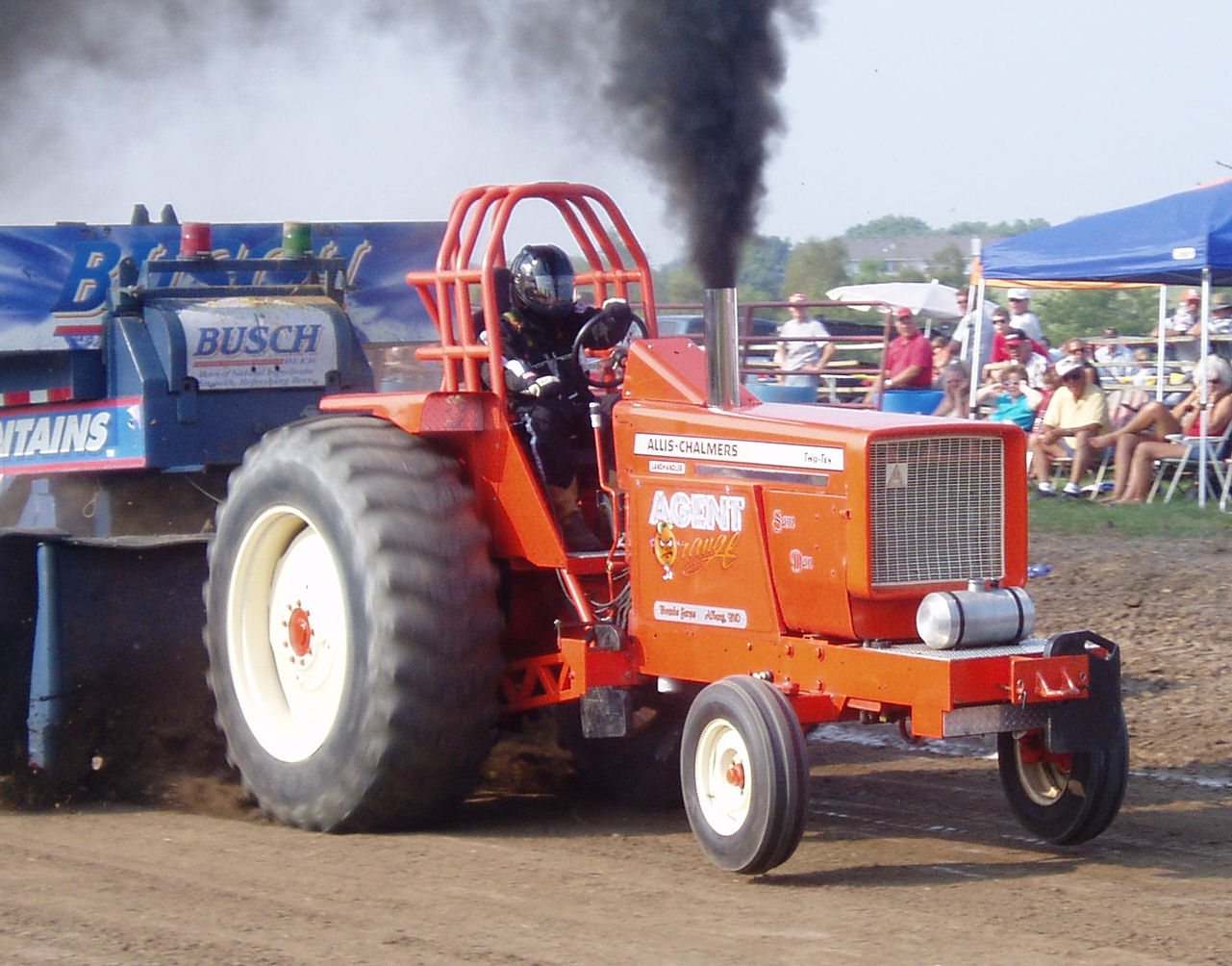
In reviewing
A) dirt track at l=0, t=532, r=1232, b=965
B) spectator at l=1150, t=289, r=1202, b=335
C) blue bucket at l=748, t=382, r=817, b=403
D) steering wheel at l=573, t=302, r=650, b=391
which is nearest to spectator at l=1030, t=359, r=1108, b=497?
blue bucket at l=748, t=382, r=817, b=403

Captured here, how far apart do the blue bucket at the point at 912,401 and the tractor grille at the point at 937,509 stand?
818 centimetres

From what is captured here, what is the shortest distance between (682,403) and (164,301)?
12.9 ft

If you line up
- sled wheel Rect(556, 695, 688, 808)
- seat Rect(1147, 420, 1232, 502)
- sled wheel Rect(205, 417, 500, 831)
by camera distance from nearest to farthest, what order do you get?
sled wheel Rect(205, 417, 500, 831) < sled wheel Rect(556, 695, 688, 808) < seat Rect(1147, 420, 1232, 502)

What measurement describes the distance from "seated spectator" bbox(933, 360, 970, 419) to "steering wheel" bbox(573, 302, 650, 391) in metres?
9.00

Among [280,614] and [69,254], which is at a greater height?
[69,254]

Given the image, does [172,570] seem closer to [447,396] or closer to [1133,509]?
[447,396]

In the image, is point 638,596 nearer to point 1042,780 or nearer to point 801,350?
point 1042,780

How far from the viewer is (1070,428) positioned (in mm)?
13383

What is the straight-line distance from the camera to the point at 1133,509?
484 inches

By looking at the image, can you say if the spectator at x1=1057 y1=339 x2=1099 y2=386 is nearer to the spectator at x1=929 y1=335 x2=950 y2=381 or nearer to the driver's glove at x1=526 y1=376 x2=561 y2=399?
the spectator at x1=929 y1=335 x2=950 y2=381

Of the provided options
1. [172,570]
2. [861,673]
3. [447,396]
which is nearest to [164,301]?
[172,570]

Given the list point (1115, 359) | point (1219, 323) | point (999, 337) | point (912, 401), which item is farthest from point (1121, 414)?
point (1115, 359)

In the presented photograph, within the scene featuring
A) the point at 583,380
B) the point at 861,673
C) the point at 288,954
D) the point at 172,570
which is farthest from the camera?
the point at 172,570

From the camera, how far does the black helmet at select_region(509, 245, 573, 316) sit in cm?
595
